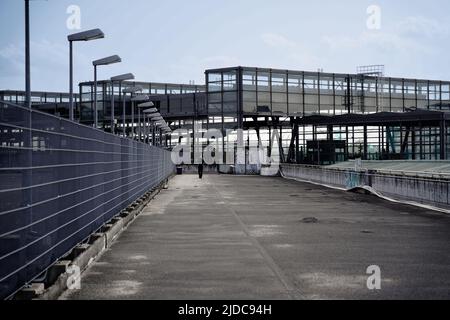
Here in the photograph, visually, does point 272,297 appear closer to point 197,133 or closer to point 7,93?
point 197,133

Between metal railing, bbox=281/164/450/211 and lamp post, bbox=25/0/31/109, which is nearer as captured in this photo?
lamp post, bbox=25/0/31/109

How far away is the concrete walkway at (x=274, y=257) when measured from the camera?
7781 mm

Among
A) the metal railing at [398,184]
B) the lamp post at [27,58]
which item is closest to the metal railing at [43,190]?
the lamp post at [27,58]

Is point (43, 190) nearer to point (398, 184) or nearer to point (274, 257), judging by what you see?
point (274, 257)

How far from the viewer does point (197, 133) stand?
8044 cm

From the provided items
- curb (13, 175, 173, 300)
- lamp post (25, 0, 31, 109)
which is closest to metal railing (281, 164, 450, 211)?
curb (13, 175, 173, 300)

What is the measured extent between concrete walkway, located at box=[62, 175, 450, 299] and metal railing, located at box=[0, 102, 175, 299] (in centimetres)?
→ 71

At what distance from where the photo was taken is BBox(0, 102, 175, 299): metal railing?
682cm

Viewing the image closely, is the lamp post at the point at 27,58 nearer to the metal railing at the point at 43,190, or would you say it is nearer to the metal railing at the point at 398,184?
the metal railing at the point at 43,190

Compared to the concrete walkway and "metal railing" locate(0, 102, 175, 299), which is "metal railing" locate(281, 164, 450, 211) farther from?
"metal railing" locate(0, 102, 175, 299)

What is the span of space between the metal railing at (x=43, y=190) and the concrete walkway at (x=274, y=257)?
0.71 metres

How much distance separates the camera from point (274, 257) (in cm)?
1059

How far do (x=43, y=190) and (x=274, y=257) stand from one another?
4.15 m
